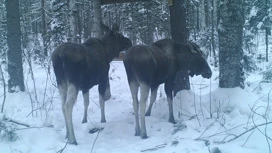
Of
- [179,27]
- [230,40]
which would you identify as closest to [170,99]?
[230,40]

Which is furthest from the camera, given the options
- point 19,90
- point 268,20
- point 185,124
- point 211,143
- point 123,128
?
point 268,20

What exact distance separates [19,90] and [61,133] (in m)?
3.92

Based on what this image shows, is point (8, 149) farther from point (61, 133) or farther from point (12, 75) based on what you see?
point (12, 75)

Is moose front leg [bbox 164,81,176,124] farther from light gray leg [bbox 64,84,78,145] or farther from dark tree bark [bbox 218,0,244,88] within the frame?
light gray leg [bbox 64,84,78,145]

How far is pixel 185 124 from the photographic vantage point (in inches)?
263

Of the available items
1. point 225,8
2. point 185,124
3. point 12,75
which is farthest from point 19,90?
point 225,8

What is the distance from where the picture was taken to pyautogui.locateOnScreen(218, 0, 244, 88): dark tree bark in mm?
7832

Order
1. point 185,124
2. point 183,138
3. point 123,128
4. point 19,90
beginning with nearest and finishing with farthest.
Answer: point 183,138, point 185,124, point 123,128, point 19,90

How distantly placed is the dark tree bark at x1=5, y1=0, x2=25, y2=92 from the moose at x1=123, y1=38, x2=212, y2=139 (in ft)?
15.1

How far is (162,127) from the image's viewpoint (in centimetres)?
727

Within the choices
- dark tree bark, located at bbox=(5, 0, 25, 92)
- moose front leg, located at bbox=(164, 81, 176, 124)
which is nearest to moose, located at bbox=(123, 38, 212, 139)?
moose front leg, located at bbox=(164, 81, 176, 124)

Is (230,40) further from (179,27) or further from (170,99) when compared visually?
(170,99)

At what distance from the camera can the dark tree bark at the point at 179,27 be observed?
8.95m

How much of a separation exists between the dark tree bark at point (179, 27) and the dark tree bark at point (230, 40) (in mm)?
1254
